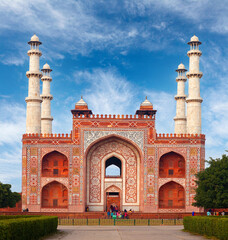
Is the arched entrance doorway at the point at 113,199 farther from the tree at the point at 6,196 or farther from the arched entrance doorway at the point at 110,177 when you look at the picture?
the tree at the point at 6,196

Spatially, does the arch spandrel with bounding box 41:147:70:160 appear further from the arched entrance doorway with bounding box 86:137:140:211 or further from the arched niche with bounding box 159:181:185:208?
the arched niche with bounding box 159:181:185:208

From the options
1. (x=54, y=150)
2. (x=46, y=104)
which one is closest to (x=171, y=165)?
(x=54, y=150)

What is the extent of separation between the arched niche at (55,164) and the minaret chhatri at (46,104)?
25.4ft

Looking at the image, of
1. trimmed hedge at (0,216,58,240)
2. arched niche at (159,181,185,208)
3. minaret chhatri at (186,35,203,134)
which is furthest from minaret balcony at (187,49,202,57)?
trimmed hedge at (0,216,58,240)

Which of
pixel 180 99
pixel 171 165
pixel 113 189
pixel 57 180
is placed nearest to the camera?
pixel 57 180

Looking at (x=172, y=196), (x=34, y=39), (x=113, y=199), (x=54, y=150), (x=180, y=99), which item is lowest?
(x=113, y=199)

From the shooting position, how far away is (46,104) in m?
49.1

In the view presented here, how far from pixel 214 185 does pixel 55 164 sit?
1463 centimetres

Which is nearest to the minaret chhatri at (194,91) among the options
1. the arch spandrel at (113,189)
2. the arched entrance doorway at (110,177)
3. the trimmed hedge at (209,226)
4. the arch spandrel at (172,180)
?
the arch spandrel at (172,180)

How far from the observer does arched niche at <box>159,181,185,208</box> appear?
1620 inches

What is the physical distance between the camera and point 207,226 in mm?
21922

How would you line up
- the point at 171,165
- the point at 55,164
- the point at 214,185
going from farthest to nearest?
the point at 171,165, the point at 55,164, the point at 214,185

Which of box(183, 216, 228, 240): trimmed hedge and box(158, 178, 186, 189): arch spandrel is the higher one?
box(158, 178, 186, 189): arch spandrel

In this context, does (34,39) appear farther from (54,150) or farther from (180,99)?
(180,99)
